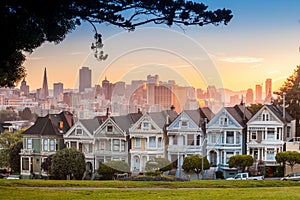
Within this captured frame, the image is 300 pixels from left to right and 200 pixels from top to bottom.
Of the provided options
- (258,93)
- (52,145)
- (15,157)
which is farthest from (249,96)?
(15,157)

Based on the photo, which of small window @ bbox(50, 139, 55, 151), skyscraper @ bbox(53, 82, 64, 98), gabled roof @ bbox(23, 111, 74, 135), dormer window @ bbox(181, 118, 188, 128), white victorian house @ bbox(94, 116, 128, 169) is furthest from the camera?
small window @ bbox(50, 139, 55, 151)

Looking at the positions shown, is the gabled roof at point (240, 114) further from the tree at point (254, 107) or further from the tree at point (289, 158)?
the tree at point (289, 158)

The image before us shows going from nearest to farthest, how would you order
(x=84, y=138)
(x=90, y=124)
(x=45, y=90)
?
(x=45, y=90) < (x=90, y=124) < (x=84, y=138)

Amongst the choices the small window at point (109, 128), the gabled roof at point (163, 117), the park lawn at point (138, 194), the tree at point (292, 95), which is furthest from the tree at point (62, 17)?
the tree at point (292, 95)

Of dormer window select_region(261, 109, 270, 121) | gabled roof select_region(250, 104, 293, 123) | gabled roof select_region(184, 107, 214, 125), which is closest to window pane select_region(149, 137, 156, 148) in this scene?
gabled roof select_region(184, 107, 214, 125)

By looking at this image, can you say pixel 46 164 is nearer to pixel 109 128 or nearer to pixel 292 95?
pixel 109 128

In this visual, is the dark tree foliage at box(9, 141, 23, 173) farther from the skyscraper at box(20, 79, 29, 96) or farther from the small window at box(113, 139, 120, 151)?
the skyscraper at box(20, 79, 29, 96)
